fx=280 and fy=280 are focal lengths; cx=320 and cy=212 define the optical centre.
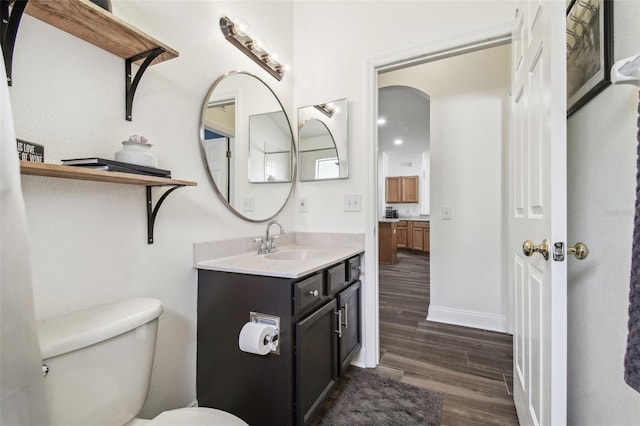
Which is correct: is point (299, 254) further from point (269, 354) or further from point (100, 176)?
point (100, 176)

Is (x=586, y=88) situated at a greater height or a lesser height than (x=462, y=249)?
greater

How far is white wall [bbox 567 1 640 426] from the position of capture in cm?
71

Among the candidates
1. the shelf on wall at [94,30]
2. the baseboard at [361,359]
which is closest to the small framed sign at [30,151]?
the shelf on wall at [94,30]

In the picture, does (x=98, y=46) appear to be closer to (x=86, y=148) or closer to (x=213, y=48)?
(x=86, y=148)

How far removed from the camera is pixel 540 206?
0.99 m

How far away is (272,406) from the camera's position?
1.17 meters

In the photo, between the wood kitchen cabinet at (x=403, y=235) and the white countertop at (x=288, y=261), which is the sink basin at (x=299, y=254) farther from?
the wood kitchen cabinet at (x=403, y=235)

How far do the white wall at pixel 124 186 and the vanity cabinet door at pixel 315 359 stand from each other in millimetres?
553

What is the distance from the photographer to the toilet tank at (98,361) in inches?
28.2

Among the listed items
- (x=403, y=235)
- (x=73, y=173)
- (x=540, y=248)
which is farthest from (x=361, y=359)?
(x=403, y=235)

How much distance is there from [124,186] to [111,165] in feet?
0.85

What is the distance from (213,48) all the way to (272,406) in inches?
69.0

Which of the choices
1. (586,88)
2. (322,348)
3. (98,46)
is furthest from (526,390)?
(98,46)

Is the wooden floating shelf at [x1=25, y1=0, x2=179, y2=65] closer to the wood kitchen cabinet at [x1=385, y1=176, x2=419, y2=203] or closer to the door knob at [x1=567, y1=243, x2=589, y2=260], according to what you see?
the door knob at [x1=567, y1=243, x2=589, y2=260]
